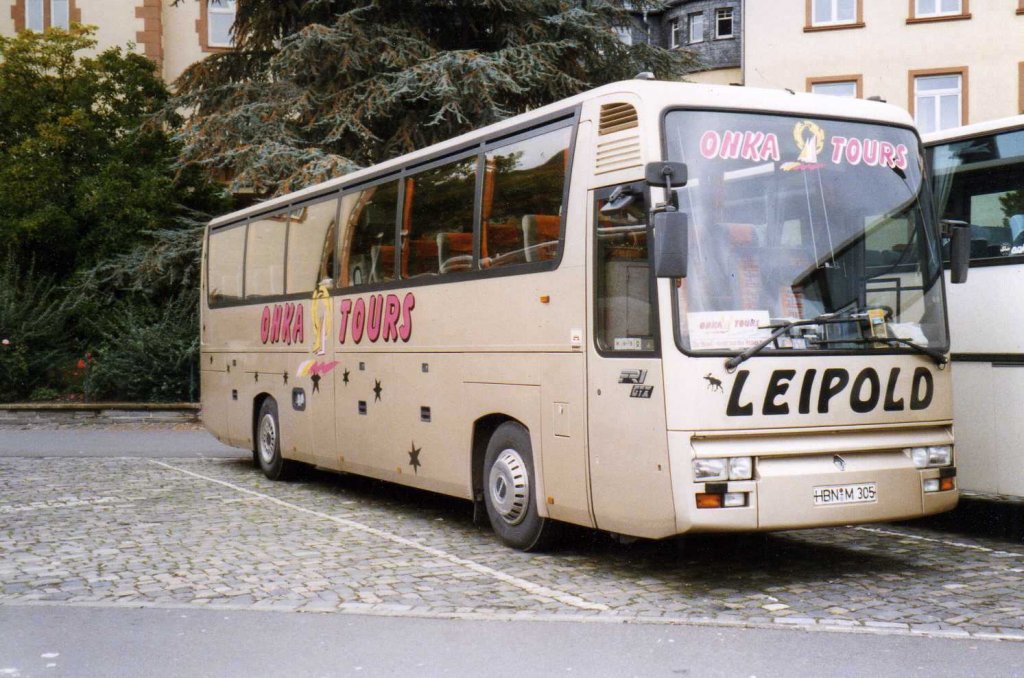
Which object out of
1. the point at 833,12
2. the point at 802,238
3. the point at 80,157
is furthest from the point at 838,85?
the point at 802,238

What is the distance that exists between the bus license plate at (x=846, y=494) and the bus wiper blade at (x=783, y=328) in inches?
36.6

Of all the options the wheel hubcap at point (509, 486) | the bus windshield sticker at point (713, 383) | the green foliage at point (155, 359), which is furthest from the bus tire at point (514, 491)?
the green foliage at point (155, 359)

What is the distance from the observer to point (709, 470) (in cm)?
751

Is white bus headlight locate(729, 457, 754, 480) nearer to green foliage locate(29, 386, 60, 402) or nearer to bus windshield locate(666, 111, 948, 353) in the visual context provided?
bus windshield locate(666, 111, 948, 353)

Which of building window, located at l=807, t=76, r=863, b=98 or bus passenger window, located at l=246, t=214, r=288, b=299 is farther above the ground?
building window, located at l=807, t=76, r=863, b=98

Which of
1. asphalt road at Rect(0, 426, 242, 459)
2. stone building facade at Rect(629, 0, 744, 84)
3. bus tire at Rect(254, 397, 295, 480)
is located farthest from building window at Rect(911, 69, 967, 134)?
bus tire at Rect(254, 397, 295, 480)

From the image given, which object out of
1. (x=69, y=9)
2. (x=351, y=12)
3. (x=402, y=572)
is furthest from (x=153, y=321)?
(x=402, y=572)

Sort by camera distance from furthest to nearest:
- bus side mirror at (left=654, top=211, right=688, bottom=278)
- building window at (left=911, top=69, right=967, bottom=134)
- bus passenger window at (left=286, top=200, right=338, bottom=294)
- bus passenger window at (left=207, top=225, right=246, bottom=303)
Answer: building window at (left=911, top=69, right=967, bottom=134), bus passenger window at (left=207, top=225, right=246, bottom=303), bus passenger window at (left=286, top=200, right=338, bottom=294), bus side mirror at (left=654, top=211, right=688, bottom=278)

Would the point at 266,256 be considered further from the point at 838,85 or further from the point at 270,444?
the point at 838,85

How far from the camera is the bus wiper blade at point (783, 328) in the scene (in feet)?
24.9

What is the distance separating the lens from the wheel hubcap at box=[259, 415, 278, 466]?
1479cm

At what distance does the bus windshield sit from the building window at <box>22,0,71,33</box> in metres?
29.9

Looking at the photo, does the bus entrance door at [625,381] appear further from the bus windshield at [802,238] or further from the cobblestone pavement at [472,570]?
the cobblestone pavement at [472,570]

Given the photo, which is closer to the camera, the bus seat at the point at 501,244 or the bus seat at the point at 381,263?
the bus seat at the point at 501,244
